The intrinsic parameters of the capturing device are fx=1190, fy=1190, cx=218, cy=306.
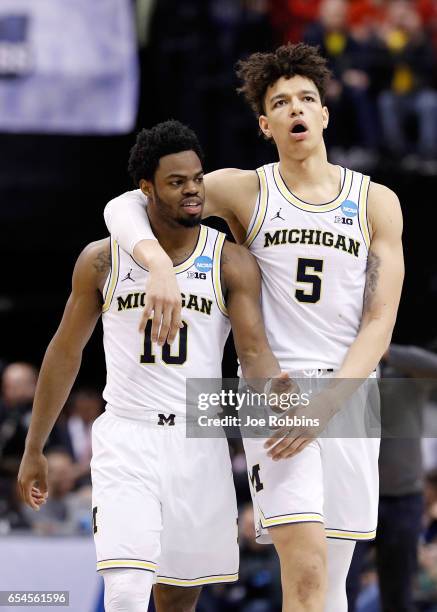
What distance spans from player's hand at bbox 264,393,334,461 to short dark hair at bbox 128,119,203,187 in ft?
4.16

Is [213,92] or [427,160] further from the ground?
[213,92]

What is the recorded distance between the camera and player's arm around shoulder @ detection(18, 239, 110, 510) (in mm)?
5582

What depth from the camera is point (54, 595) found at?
23.5 ft

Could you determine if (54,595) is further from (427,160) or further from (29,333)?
(29,333)

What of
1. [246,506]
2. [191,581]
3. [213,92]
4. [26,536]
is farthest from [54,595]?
[213,92]

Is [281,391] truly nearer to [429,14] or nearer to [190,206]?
[190,206]

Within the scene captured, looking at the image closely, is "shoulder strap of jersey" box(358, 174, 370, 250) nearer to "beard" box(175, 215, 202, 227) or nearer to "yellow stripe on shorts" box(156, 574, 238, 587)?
"beard" box(175, 215, 202, 227)

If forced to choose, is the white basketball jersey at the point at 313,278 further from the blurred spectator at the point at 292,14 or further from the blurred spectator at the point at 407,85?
the blurred spectator at the point at 292,14

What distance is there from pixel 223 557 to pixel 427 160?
24.0 ft

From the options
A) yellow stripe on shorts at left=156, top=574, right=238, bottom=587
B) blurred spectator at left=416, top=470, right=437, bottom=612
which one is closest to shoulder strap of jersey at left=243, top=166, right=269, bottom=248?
yellow stripe on shorts at left=156, top=574, right=238, bottom=587

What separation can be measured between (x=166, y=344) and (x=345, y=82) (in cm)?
723

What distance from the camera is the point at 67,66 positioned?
10.8 meters

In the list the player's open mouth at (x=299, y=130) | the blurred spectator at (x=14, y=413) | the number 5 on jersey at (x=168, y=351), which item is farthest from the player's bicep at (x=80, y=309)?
the blurred spectator at (x=14, y=413)

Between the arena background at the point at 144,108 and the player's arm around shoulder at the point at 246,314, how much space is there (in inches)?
211
